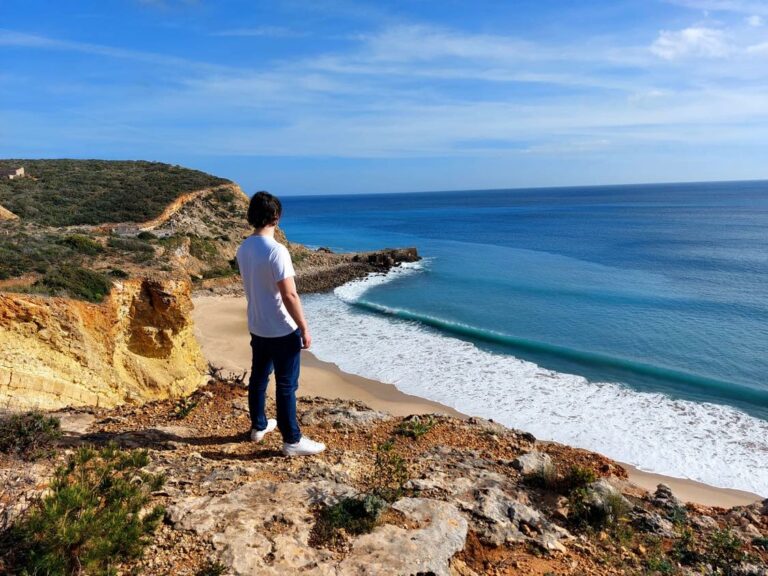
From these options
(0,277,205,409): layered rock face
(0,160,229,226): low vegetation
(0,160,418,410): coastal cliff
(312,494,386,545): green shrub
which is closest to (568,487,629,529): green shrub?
(312,494,386,545): green shrub

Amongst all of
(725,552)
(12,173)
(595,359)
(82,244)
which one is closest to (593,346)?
(595,359)

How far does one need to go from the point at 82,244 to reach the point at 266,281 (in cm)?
1363

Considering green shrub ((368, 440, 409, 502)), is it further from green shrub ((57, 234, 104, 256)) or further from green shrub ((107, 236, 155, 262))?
green shrub ((57, 234, 104, 256))

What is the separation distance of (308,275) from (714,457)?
1173 inches

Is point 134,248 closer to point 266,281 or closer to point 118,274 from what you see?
point 118,274

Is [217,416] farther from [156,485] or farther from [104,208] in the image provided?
[104,208]

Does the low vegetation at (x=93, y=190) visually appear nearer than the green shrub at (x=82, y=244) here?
No

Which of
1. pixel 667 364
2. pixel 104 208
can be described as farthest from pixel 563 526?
pixel 104 208

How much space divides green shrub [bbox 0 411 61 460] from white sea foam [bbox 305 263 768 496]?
1132 centimetres

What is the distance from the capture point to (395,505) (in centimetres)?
434

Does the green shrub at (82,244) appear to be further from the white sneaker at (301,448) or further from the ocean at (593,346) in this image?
the white sneaker at (301,448)

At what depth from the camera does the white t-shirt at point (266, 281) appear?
4355 millimetres

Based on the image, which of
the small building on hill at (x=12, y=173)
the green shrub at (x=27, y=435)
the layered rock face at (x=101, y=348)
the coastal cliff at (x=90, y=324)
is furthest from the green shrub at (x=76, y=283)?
the small building on hill at (x=12, y=173)

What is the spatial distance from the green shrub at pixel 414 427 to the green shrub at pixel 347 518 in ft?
7.25
